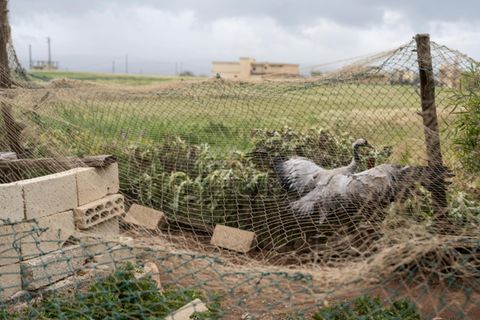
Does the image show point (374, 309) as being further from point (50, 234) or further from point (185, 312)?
point (50, 234)

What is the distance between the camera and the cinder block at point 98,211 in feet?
12.9

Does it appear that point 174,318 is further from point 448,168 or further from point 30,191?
point 448,168

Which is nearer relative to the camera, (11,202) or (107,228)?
(11,202)

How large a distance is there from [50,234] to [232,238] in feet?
5.18

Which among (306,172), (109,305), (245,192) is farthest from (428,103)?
(109,305)

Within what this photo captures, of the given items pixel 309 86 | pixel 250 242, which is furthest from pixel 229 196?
pixel 309 86

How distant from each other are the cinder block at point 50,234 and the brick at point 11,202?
0.46 feet

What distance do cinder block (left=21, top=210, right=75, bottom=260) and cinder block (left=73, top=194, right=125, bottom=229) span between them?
58 millimetres

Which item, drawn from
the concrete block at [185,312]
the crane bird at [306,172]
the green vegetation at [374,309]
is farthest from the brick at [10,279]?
the crane bird at [306,172]

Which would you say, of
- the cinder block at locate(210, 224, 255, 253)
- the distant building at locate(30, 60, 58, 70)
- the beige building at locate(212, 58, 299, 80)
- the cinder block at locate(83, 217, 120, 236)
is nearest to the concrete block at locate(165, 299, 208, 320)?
the cinder block at locate(83, 217, 120, 236)

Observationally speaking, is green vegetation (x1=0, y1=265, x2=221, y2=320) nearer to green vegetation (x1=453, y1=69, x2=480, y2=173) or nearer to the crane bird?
the crane bird

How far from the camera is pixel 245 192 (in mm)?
→ 5188

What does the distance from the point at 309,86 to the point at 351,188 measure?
1.09m

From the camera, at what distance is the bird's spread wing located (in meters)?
4.57
